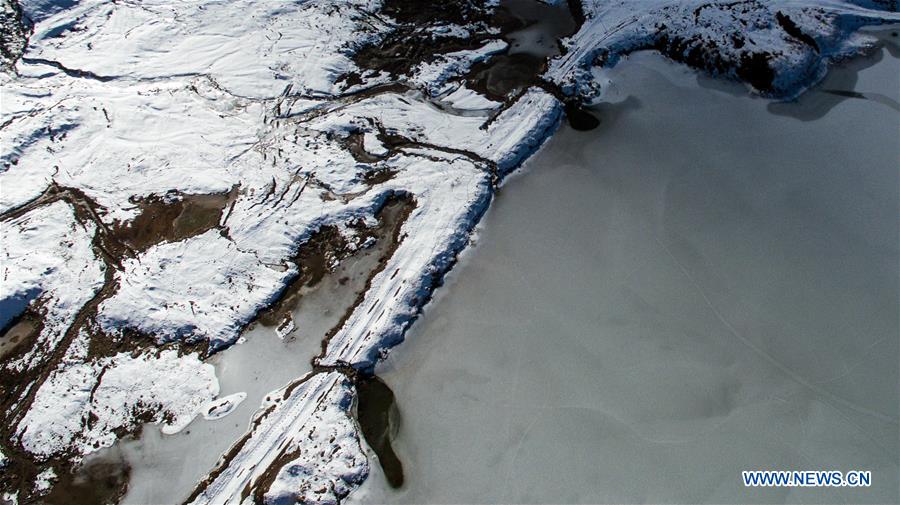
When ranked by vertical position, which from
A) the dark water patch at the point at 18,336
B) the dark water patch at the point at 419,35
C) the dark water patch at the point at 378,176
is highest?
the dark water patch at the point at 419,35

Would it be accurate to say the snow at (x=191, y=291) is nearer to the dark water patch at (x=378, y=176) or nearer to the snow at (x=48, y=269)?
the snow at (x=48, y=269)

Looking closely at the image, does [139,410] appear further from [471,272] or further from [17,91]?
[17,91]

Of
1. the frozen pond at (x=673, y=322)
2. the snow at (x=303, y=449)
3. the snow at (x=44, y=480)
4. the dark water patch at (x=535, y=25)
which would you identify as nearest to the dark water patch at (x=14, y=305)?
the snow at (x=44, y=480)

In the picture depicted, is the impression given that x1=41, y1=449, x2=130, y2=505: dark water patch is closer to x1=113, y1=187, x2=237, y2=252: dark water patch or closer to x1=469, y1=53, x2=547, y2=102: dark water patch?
x1=113, y1=187, x2=237, y2=252: dark water patch

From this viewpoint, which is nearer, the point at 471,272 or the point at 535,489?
the point at 535,489

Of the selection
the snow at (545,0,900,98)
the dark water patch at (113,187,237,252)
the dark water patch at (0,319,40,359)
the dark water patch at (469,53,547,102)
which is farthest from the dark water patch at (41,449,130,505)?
the snow at (545,0,900,98)

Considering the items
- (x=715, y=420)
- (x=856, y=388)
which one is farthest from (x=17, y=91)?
(x=856, y=388)

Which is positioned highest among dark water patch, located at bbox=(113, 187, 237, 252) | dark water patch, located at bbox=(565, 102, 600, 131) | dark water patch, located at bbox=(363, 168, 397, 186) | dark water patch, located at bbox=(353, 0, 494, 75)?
dark water patch, located at bbox=(353, 0, 494, 75)
